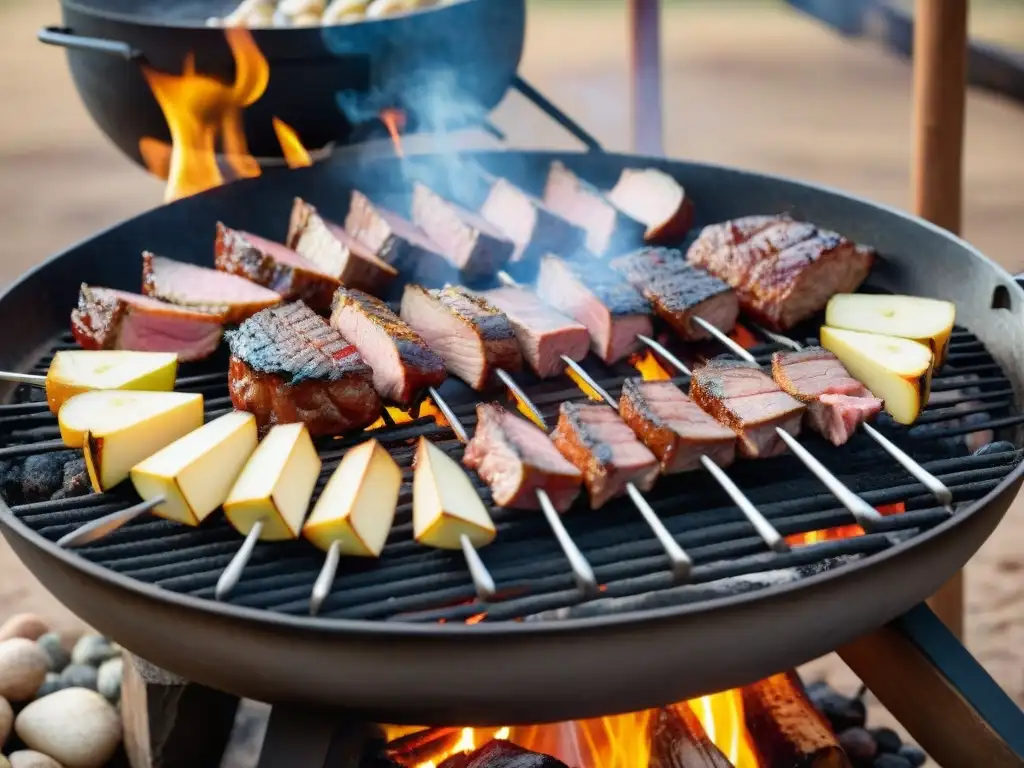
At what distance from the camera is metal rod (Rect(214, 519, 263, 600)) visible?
6.02ft

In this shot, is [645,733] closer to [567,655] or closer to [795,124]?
[567,655]

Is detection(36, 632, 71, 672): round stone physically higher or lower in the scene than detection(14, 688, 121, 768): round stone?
lower

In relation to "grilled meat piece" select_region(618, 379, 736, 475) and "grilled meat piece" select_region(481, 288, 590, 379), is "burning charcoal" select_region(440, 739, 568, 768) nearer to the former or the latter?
"grilled meat piece" select_region(618, 379, 736, 475)

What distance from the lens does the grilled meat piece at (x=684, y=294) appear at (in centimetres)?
281

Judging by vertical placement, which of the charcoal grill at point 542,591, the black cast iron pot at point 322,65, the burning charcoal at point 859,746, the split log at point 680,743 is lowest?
the burning charcoal at point 859,746

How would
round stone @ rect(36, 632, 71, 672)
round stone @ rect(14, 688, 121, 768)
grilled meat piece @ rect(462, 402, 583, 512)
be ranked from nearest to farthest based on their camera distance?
grilled meat piece @ rect(462, 402, 583, 512), round stone @ rect(14, 688, 121, 768), round stone @ rect(36, 632, 71, 672)

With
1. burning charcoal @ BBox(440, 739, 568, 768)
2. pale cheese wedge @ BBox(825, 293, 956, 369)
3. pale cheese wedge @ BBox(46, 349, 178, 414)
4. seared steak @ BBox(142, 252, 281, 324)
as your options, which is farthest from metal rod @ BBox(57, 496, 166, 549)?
pale cheese wedge @ BBox(825, 293, 956, 369)

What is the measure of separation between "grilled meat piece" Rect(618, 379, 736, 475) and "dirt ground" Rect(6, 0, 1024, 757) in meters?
5.32

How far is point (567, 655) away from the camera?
1.74 m

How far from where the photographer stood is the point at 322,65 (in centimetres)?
329

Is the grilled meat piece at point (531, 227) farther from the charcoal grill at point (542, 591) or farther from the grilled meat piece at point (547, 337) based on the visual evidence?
the charcoal grill at point (542, 591)

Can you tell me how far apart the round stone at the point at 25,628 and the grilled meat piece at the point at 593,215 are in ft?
7.35

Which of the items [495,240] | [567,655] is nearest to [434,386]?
[495,240]

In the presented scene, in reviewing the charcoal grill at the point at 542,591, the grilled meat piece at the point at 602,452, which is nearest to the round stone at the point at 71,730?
the charcoal grill at the point at 542,591
